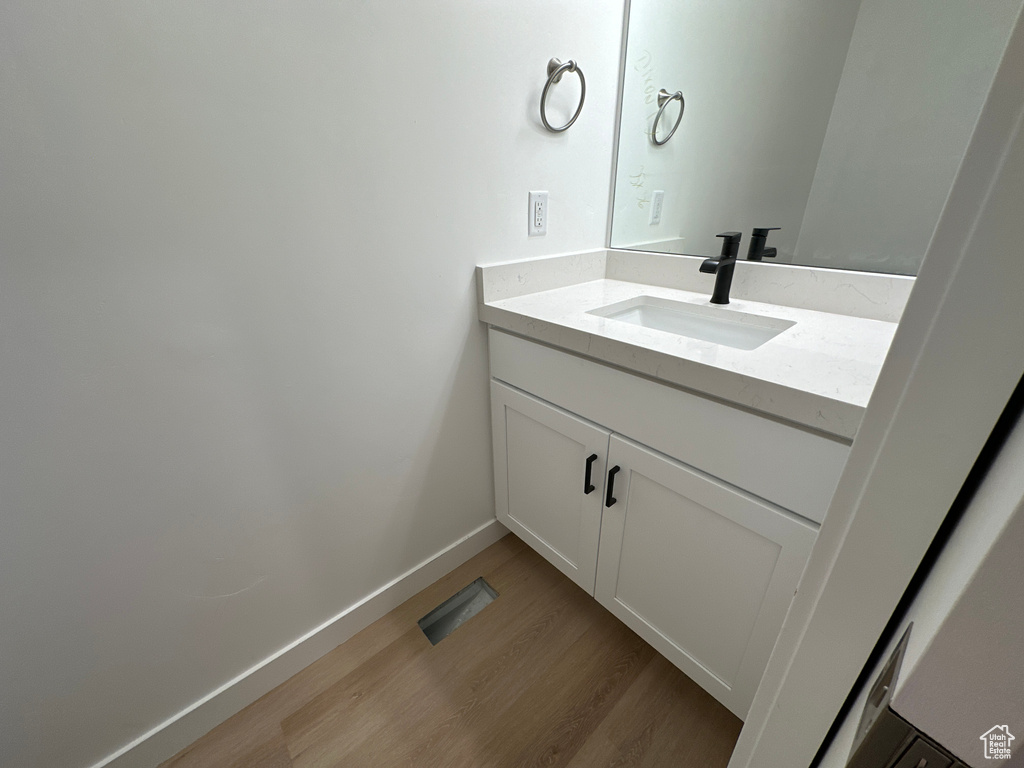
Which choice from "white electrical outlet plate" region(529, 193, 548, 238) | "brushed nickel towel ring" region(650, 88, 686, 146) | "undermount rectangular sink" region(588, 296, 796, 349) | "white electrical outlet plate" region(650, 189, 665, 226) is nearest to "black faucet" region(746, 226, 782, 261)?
"undermount rectangular sink" region(588, 296, 796, 349)

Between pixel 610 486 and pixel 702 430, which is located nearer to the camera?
pixel 702 430

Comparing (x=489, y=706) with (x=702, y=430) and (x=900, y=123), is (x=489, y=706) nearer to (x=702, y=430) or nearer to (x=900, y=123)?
(x=702, y=430)

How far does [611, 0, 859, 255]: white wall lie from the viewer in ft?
3.37

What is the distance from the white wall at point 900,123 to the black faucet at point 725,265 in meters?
0.20

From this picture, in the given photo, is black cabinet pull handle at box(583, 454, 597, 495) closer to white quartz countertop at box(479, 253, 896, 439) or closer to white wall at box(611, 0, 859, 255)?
white quartz countertop at box(479, 253, 896, 439)

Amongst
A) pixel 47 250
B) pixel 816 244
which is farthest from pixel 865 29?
pixel 47 250

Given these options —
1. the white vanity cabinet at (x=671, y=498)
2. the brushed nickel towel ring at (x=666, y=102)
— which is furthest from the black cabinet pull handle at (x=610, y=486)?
the brushed nickel towel ring at (x=666, y=102)

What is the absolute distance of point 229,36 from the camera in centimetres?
67

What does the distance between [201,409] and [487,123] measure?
86 centimetres

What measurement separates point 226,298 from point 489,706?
1.11 metres

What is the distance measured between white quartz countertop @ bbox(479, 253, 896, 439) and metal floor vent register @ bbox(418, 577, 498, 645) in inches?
33.4

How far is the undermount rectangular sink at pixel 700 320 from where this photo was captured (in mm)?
1032

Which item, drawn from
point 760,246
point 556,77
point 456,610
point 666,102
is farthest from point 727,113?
point 456,610

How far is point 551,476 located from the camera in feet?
3.80
